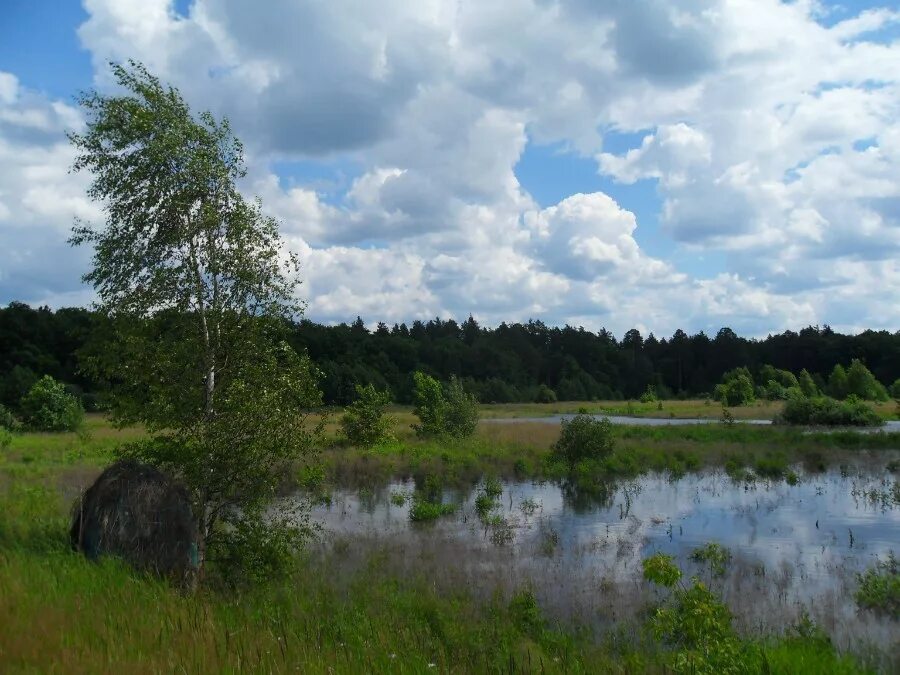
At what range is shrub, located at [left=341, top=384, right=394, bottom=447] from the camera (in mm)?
38625

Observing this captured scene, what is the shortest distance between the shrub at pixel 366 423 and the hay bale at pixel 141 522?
26.5 m

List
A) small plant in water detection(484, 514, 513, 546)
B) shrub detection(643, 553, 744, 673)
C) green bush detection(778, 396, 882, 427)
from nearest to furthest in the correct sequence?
shrub detection(643, 553, 744, 673) < small plant in water detection(484, 514, 513, 546) < green bush detection(778, 396, 882, 427)

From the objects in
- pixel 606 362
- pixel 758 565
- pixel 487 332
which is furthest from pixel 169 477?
pixel 487 332

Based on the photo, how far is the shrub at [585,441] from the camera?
33.4 meters

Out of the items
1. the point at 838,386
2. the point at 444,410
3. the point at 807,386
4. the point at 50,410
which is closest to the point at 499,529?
the point at 444,410

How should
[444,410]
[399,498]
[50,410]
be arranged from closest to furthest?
[399,498] → [444,410] → [50,410]

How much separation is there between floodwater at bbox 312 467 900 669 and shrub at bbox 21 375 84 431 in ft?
88.1

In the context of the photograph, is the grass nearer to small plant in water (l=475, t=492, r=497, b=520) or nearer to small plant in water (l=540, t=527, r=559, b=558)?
small plant in water (l=475, t=492, r=497, b=520)

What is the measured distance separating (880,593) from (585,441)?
20.7 metres

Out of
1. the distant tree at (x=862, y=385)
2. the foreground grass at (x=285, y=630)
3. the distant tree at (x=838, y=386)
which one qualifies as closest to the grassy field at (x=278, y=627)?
the foreground grass at (x=285, y=630)

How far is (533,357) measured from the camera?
158m

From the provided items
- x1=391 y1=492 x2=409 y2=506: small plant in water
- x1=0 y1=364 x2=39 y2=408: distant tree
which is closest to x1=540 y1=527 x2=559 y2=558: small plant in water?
x1=391 y1=492 x2=409 y2=506: small plant in water

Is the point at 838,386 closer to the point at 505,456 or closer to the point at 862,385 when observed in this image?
the point at 862,385

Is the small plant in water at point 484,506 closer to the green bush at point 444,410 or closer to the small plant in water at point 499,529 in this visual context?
the small plant in water at point 499,529
